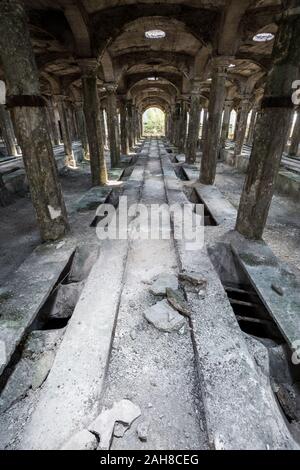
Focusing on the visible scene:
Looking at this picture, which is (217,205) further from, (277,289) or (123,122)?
(123,122)

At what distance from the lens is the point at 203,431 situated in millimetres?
2152

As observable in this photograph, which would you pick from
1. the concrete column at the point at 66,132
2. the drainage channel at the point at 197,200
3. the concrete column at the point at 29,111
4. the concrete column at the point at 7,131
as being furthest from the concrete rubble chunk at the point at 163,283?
the concrete column at the point at 7,131

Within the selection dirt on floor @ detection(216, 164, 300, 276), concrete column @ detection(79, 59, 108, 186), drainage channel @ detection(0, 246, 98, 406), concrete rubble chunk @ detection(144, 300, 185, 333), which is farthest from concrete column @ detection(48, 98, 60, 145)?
concrete rubble chunk @ detection(144, 300, 185, 333)

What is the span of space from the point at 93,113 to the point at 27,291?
697 centimetres

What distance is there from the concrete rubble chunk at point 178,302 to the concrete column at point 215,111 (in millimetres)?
6855

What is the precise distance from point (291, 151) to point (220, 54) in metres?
11.0

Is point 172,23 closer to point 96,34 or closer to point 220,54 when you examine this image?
point 220,54

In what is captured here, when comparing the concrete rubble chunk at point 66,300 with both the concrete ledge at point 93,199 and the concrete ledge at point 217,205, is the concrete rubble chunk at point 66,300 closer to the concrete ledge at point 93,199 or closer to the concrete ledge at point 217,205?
the concrete ledge at point 93,199

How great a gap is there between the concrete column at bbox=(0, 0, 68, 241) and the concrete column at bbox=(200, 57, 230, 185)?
600 cm

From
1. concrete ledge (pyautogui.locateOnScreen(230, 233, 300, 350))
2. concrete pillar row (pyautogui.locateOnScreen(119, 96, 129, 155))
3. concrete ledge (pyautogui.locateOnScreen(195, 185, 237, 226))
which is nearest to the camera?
concrete ledge (pyautogui.locateOnScreen(230, 233, 300, 350))

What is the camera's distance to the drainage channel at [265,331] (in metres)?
2.70

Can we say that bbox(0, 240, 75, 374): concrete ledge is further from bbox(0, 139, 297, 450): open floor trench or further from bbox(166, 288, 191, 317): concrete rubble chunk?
bbox(166, 288, 191, 317): concrete rubble chunk

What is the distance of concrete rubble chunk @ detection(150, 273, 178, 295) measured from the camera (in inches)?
148

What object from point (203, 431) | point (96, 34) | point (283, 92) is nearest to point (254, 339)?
point (203, 431)
